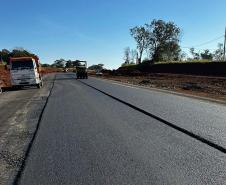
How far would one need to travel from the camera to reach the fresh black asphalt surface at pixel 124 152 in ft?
17.7

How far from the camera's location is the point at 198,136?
8.41 meters

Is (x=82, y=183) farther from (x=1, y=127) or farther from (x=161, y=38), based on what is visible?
(x=161, y=38)

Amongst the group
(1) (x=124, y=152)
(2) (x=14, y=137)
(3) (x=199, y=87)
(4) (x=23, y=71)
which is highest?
(4) (x=23, y=71)

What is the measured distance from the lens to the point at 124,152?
22.7 feet

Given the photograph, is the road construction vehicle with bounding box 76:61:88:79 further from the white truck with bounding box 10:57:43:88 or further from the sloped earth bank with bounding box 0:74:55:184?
the sloped earth bank with bounding box 0:74:55:184

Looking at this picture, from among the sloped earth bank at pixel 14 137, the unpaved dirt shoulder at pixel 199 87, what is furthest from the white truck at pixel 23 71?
the sloped earth bank at pixel 14 137

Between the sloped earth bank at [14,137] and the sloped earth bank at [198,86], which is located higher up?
the sloped earth bank at [14,137]

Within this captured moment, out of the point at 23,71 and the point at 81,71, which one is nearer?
the point at 23,71

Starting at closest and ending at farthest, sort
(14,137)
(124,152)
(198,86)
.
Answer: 1. (124,152)
2. (14,137)
3. (198,86)

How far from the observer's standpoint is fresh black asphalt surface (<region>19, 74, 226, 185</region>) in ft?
17.7

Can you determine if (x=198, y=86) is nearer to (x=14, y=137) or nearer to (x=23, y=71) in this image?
(x=23, y=71)

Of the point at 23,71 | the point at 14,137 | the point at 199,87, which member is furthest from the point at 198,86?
the point at 14,137

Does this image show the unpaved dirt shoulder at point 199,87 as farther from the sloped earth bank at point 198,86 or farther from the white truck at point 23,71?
the white truck at point 23,71

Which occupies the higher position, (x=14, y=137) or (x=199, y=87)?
(x=14, y=137)
